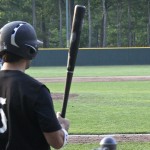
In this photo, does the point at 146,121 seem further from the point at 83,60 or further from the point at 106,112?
the point at 83,60

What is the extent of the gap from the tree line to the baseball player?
65.2m

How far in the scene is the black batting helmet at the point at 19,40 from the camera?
3.50 meters

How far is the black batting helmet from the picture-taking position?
3.50 meters

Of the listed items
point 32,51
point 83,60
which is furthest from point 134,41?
point 32,51

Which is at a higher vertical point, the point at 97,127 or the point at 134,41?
the point at 97,127

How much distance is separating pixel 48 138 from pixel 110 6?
74704mm

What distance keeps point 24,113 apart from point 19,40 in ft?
1.66

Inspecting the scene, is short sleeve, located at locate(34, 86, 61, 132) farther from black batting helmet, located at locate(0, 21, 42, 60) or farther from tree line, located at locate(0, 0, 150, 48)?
tree line, located at locate(0, 0, 150, 48)

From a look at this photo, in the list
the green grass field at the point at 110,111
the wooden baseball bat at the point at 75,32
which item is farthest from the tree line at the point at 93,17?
the wooden baseball bat at the point at 75,32

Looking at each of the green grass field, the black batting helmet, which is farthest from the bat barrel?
the green grass field

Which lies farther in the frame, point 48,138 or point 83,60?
point 83,60

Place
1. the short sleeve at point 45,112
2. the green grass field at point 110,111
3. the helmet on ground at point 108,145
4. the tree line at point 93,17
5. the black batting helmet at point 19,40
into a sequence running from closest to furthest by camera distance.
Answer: the helmet on ground at point 108,145
the short sleeve at point 45,112
the black batting helmet at point 19,40
the green grass field at point 110,111
the tree line at point 93,17

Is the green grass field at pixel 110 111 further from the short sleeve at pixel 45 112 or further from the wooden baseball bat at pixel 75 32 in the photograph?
the short sleeve at pixel 45 112

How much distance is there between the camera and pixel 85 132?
10508 mm
